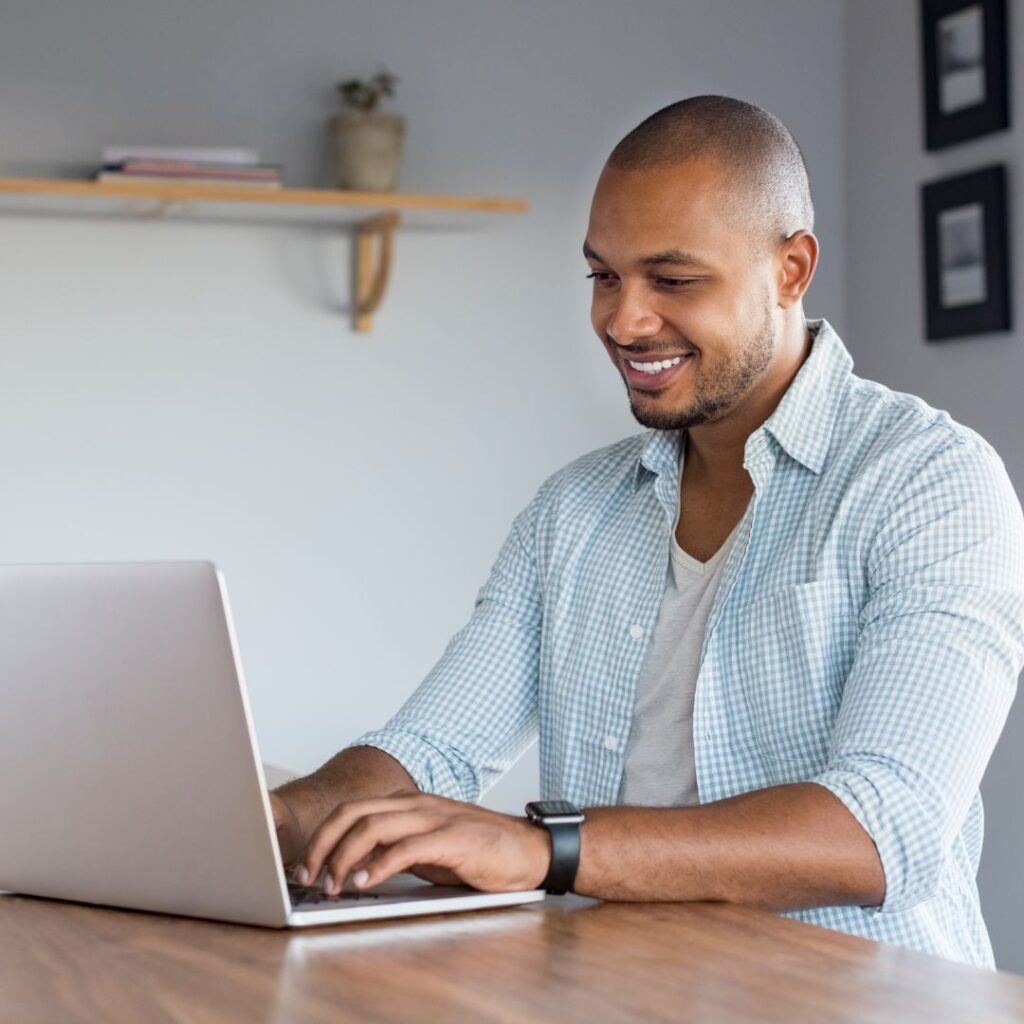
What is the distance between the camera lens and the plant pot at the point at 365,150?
3.11 m

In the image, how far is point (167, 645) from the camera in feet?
3.29

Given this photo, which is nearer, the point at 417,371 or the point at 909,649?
the point at 909,649

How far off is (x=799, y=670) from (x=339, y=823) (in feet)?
1.62

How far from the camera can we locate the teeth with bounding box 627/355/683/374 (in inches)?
62.6

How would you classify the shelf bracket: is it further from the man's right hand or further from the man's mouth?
the man's right hand

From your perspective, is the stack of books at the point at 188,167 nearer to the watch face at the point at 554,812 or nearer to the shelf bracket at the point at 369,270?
the shelf bracket at the point at 369,270

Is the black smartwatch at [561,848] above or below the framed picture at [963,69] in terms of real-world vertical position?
below

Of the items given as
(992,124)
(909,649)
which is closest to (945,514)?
(909,649)

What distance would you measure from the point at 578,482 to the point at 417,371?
1.61m

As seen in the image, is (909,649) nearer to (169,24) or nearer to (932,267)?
(932,267)

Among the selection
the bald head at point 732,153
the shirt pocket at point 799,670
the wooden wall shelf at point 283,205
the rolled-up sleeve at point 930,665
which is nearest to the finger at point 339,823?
the rolled-up sleeve at point 930,665

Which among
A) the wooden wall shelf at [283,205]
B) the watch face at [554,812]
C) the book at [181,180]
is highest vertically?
the book at [181,180]

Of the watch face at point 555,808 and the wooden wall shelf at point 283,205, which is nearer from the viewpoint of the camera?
the watch face at point 555,808

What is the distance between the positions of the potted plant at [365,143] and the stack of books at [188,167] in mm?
152
